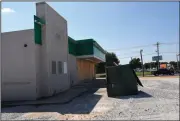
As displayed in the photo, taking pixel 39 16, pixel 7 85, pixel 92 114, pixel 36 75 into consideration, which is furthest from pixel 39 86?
pixel 92 114

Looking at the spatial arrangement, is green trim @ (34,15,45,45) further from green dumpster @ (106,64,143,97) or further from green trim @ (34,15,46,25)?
green dumpster @ (106,64,143,97)

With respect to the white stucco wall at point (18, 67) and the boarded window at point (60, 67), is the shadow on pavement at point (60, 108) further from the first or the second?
the boarded window at point (60, 67)

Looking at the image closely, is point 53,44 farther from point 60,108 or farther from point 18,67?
point 60,108

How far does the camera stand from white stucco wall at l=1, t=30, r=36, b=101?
1320 centimetres

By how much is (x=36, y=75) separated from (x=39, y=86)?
0.86 metres

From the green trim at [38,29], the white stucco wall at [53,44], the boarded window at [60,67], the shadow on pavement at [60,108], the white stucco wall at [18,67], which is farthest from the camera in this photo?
the boarded window at [60,67]

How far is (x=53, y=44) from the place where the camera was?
615 inches

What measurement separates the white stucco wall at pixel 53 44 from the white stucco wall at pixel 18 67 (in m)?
1.23

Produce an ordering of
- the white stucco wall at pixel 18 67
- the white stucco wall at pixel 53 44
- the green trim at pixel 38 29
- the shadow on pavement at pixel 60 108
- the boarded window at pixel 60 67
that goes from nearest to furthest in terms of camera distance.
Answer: the shadow on pavement at pixel 60 108, the white stucco wall at pixel 18 67, the green trim at pixel 38 29, the white stucco wall at pixel 53 44, the boarded window at pixel 60 67

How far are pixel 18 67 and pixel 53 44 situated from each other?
10.3 feet

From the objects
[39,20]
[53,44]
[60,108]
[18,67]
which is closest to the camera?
[60,108]

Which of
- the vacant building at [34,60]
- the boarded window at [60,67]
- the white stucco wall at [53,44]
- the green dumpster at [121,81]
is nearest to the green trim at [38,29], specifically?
the vacant building at [34,60]

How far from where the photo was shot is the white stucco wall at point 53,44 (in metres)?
14.4

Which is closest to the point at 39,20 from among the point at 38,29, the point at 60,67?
the point at 38,29
